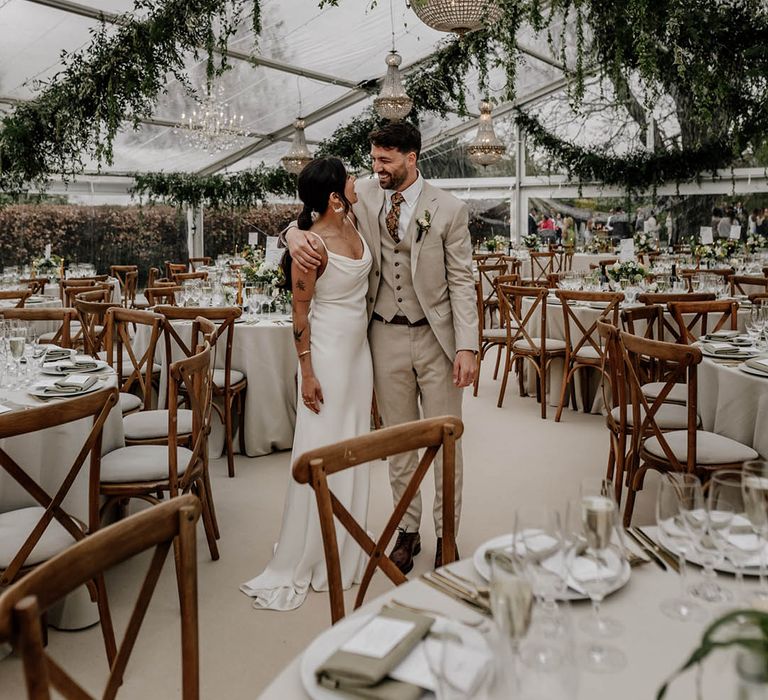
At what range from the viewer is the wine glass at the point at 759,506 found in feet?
3.89

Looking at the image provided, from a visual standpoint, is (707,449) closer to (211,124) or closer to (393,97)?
(393,97)

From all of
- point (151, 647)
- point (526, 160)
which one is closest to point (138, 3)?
point (151, 647)

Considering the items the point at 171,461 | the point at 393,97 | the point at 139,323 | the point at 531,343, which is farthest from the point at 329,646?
the point at 393,97

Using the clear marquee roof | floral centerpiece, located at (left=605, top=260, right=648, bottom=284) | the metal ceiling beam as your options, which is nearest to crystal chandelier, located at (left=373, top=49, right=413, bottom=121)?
the clear marquee roof

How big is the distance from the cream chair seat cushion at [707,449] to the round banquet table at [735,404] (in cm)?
5

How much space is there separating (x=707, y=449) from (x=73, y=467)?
2518 mm

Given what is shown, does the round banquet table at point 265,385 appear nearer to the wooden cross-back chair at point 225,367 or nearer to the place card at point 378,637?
the wooden cross-back chair at point 225,367

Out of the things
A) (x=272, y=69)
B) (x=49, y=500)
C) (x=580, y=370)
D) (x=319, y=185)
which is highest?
(x=272, y=69)

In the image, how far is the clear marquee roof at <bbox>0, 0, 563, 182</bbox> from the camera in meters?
7.84

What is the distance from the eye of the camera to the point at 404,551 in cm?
320

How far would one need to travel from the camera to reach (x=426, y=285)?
3023mm

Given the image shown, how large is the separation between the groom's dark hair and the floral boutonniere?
0.25 m

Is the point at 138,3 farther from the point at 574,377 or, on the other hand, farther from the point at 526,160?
the point at 526,160

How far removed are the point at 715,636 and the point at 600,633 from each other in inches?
18.0
